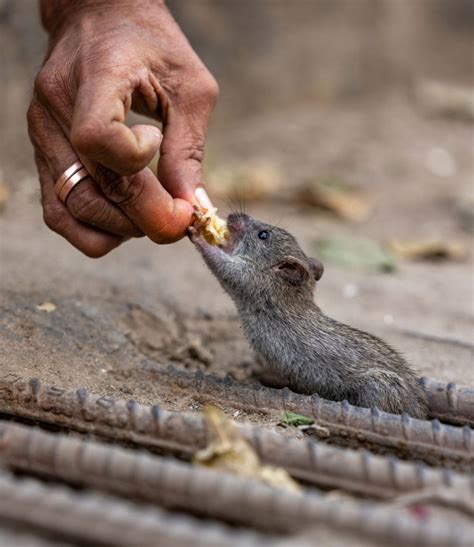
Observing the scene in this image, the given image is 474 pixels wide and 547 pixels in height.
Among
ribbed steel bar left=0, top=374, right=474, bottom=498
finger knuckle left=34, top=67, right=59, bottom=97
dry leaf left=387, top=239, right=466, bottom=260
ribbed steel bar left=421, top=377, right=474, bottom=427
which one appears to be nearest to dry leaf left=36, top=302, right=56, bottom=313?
ribbed steel bar left=0, top=374, right=474, bottom=498

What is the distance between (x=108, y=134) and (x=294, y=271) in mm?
1707

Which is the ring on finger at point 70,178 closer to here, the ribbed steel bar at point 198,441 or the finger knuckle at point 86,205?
the finger knuckle at point 86,205

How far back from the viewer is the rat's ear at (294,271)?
4.68 meters

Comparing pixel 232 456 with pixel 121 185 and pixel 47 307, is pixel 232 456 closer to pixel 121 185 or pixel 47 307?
pixel 121 185

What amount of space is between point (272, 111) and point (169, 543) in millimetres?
8460

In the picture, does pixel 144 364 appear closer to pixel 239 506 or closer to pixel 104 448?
pixel 104 448

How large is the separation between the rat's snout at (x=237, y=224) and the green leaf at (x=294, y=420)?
1.62 m

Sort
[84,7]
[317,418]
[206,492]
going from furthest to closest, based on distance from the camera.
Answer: [84,7]
[317,418]
[206,492]

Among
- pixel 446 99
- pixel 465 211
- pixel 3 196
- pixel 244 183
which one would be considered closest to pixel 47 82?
pixel 3 196

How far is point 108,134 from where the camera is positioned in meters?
3.35

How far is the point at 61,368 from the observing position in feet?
13.2

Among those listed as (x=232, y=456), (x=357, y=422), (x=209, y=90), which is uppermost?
(x=209, y=90)

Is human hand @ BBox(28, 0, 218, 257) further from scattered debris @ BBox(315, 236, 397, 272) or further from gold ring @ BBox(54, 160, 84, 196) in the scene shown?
scattered debris @ BBox(315, 236, 397, 272)

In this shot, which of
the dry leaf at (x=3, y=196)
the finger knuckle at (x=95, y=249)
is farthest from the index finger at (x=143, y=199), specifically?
the dry leaf at (x=3, y=196)
